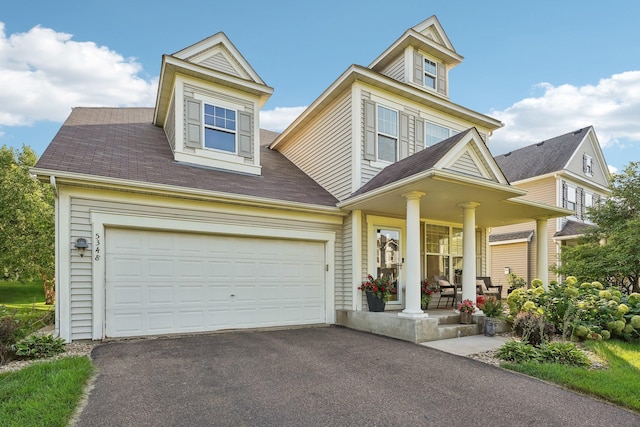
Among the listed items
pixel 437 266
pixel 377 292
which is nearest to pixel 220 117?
pixel 377 292

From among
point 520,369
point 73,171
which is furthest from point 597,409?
point 73,171

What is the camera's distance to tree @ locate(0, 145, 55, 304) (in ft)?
47.6

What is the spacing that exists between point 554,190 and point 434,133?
10.2 meters

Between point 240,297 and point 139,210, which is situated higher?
point 139,210

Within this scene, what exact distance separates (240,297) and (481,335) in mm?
4925

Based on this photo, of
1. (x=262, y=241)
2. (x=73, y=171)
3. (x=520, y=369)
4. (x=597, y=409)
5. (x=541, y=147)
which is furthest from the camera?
(x=541, y=147)

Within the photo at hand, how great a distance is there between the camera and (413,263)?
652cm

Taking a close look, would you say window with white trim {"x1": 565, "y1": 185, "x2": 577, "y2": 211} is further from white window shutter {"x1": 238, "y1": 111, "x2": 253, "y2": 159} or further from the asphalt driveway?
white window shutter {"x1": 238, "y1": 111, "x2": 253, "y2": 159}

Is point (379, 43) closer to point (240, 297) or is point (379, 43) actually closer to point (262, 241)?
point (262, 241)

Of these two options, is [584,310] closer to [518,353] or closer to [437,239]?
[518,353]

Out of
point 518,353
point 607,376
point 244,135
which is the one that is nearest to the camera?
point 607,376

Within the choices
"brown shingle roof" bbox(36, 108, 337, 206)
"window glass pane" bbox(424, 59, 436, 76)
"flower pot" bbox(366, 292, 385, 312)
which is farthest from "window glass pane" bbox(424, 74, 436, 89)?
"flower pot" bbox(366, 292, 385, 312)

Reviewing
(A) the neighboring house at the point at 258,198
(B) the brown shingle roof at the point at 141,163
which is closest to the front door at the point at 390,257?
(A) the neighboring house at the point at 258,198

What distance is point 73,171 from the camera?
19.2 feet
